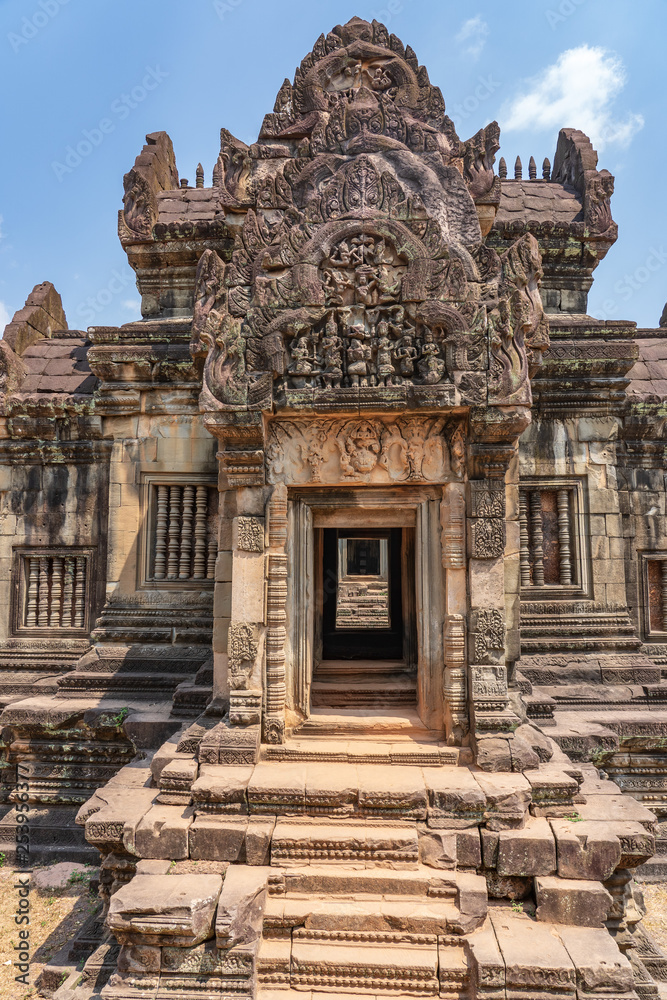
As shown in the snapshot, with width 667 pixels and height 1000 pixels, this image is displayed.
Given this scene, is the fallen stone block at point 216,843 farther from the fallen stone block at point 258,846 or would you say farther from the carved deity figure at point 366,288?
the carved deity figure at point 366,288

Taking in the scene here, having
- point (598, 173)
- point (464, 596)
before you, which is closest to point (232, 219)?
point (464, 596)

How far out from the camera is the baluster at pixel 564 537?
25.7 ft

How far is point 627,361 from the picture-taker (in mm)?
7754

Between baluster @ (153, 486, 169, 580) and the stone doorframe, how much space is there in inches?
116

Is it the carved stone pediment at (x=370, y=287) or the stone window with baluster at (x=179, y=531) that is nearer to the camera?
the carved stone pediment at (x=370, y=287)

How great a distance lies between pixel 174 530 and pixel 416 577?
367cm

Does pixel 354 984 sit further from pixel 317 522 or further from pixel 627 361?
pixel 627 361

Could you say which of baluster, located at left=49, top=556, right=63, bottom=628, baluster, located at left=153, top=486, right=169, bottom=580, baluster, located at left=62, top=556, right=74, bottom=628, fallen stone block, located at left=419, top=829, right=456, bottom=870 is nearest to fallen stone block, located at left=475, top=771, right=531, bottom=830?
fallen stone block, located at left=419, top=829, right=456, bottom=870

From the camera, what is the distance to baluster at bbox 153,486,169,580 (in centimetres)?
795

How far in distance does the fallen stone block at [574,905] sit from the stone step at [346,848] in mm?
900

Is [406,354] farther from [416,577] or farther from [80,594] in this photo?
[80,594]

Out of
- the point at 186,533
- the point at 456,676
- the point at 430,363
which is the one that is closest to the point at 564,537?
the point at 456,676

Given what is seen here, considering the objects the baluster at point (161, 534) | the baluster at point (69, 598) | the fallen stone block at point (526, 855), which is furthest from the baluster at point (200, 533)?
the fallen stone block at point (526, 855)

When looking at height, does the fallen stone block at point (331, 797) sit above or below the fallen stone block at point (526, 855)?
above
